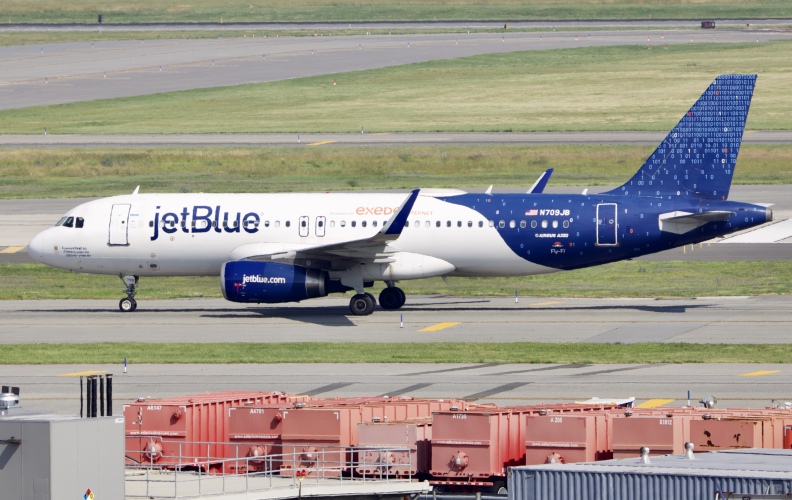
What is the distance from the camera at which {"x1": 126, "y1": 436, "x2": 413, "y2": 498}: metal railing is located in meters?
28.6

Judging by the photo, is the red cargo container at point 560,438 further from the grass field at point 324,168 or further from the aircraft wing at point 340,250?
the grass field at point 324,168

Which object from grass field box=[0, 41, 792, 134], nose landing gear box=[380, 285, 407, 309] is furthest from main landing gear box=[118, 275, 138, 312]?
grass field box=[0, 41, 792, 134]

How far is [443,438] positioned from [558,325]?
24.1 meters

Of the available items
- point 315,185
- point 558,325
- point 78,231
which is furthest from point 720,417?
point 315,185

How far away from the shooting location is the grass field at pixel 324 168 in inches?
3541

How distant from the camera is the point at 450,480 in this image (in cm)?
3039

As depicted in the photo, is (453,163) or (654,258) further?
(453,163)

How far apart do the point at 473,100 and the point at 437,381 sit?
285 feet

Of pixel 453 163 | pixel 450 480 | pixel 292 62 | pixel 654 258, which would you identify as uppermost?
pixel 292 62

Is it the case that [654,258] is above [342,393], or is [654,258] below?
above

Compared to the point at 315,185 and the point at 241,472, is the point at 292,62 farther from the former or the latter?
the point at 241,472

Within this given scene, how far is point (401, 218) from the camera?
55.3m

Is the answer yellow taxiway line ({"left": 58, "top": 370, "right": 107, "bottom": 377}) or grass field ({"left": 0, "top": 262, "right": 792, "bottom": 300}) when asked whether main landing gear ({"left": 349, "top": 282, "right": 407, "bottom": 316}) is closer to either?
grass field ({"left": 0, "top": 262, "right": 792, "bottom": 300})

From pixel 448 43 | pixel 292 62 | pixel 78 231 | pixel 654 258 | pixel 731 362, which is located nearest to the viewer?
pixel 731 362
